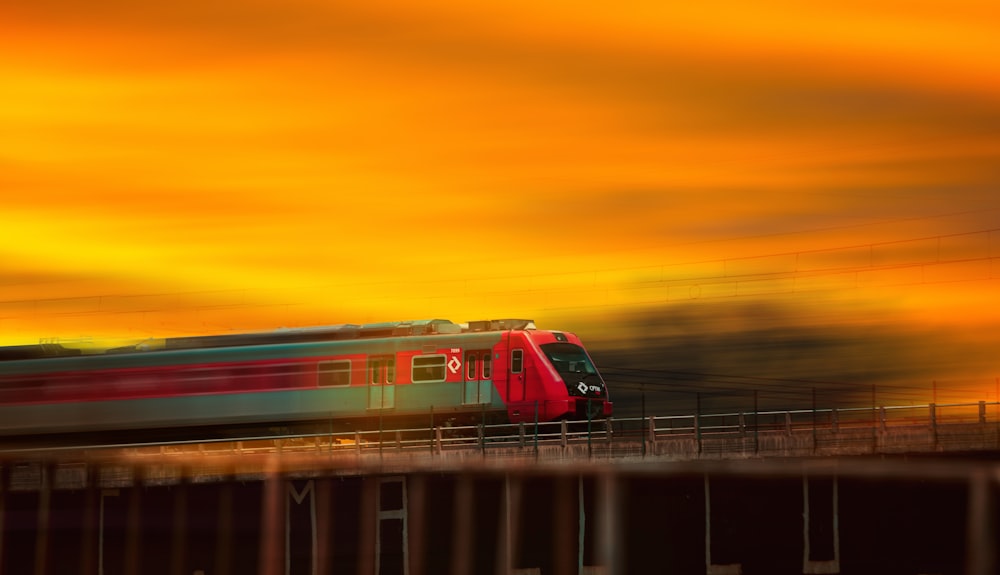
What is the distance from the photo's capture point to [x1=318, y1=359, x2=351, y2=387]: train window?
43.7m

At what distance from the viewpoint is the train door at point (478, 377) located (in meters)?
41.8

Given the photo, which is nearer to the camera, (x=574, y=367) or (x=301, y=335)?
(x=574, y=367)

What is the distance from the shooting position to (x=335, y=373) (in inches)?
1724

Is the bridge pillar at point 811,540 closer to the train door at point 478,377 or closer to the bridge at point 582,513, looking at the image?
the bridge at point 582,513

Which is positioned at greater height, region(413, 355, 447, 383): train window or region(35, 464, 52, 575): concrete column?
region(413, 355, 447, 383): train window

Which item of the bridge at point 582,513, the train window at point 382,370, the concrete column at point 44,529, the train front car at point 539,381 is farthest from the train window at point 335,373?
the concrete column at point 44,529

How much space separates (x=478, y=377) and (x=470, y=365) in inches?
18.3

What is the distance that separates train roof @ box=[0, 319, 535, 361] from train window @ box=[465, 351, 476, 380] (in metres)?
0.98

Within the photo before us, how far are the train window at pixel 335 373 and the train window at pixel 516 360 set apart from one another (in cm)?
542

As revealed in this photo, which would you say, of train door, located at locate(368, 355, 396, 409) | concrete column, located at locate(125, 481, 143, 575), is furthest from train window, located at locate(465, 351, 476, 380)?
concrete column, located at locate(125, 481, 143, 575)

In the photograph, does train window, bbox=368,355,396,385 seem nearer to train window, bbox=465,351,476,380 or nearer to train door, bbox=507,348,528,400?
train window, bbox=465,351,476,380

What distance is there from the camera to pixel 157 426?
47250 millimetres

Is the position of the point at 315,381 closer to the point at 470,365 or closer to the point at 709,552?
the point at 470,365

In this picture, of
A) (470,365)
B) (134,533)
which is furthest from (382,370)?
(134,533)
